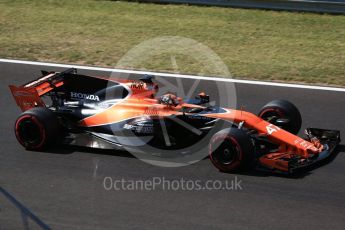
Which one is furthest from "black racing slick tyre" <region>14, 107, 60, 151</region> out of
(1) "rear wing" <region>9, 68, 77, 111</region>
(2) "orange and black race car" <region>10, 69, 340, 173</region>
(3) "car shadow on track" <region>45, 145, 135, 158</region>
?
(1) "rear wing" <region>9, 68, 77, 111</region>

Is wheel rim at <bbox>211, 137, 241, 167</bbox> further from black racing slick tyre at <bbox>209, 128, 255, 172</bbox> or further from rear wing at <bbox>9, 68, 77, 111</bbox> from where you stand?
rear wing at <bbox>9, 68, 77, 111</bbox>

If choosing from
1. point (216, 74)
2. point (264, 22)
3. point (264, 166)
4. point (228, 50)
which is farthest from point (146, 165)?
point (264, 22)

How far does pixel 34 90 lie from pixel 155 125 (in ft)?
6.24

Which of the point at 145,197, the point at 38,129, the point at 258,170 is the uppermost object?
the point at 38,129

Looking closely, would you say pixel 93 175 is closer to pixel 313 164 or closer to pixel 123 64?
pixel 313 164

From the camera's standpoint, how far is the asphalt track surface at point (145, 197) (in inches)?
306

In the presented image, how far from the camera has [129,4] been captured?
17.6m

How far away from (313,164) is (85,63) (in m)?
6.19

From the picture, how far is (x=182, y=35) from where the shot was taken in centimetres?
1547
